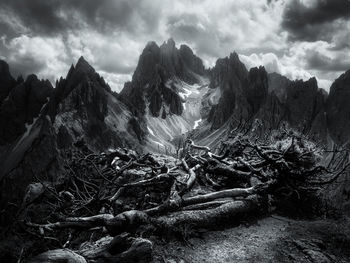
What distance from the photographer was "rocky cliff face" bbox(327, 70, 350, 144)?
15788cm

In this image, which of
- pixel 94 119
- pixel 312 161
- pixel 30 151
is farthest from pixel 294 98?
pixel 312 161

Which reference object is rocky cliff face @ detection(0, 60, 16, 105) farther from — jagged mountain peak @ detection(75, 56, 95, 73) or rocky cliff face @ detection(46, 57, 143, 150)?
jagged mountain peak @ detection(75, 56, 95, 73)

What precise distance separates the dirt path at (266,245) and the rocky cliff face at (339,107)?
166379 mm

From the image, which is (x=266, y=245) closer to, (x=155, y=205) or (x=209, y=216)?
(x=209, y=216)

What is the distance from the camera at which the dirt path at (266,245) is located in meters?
7.66

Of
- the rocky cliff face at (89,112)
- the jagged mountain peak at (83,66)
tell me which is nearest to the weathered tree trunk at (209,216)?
the rocky cliff face at (89,112)

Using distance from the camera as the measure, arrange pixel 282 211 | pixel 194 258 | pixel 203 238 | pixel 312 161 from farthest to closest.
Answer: pixel 312 161 < pixel 282 211 < pixel 203 238 < pixel 194 258

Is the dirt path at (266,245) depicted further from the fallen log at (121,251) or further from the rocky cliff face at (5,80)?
the rocky cliff face at (5,80)

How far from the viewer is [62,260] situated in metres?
6.00

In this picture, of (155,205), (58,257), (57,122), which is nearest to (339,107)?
(57,122)

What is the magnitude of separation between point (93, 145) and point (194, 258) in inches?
5146

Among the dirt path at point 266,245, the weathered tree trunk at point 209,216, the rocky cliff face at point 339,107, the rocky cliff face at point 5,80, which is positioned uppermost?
the rocky cliff face at point 5,80

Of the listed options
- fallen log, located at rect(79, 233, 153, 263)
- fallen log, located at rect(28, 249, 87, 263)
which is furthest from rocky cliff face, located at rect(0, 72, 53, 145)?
fallen log, located at rect(79, 233, 153, 263)

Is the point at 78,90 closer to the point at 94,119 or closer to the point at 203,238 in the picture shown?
the point at 94,119
